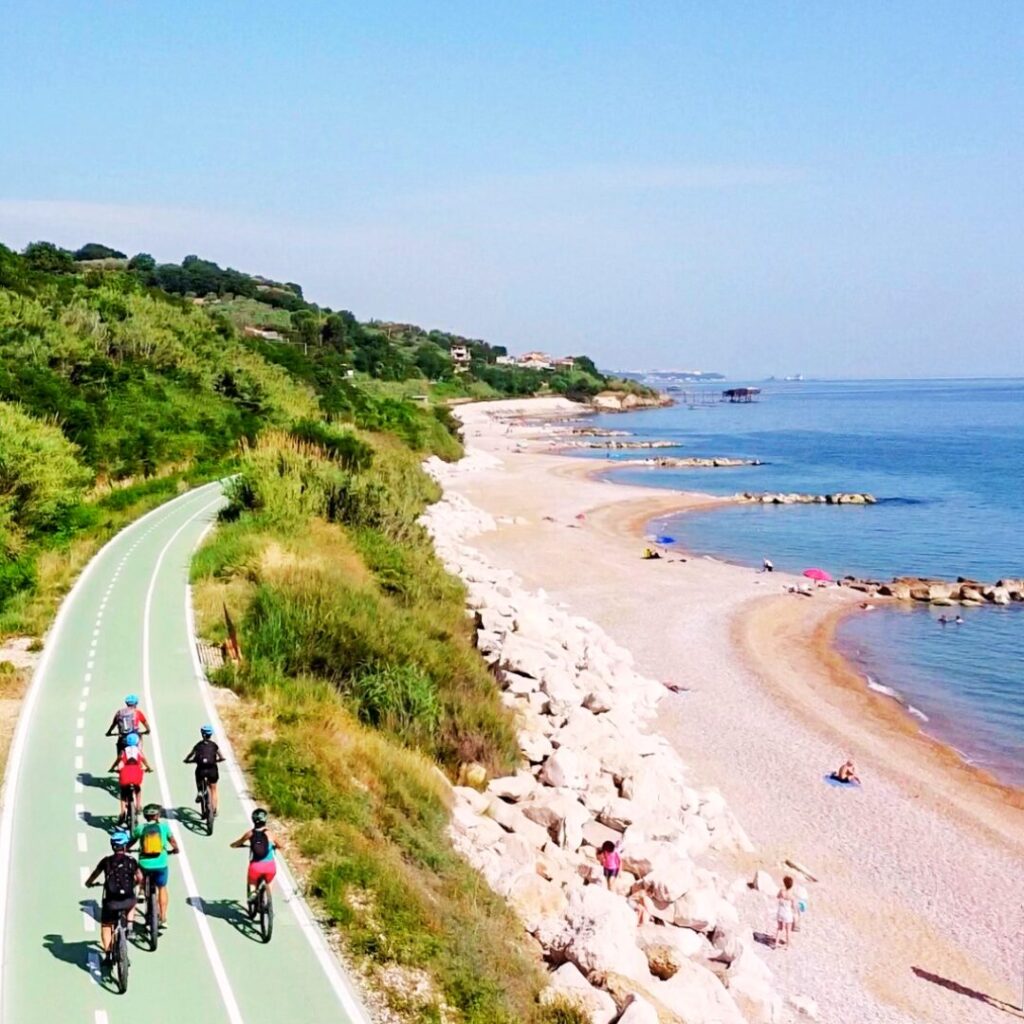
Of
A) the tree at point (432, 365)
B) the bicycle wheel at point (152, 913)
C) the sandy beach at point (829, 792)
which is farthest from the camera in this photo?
the tree at point (432, 365)

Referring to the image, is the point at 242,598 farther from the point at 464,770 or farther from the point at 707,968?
the point at 707,968

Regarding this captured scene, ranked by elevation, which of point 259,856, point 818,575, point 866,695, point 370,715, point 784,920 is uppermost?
point 259,856

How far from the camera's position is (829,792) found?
67.9ft

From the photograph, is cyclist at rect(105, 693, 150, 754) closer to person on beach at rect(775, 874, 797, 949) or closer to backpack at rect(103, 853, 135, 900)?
backpack at rect(103, 853, 135, 900)

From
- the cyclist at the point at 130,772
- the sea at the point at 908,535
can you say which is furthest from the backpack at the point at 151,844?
the sea at the point at 908,535

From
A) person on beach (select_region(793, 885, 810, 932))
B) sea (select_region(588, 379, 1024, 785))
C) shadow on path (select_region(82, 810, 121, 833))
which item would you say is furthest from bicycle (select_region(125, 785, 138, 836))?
sea (select_region(588, 379, 1024, 785))

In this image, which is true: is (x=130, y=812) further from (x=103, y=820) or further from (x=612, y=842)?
(x=612, y=842)

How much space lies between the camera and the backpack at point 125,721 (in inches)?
542

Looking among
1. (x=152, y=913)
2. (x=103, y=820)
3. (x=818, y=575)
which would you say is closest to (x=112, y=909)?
(x=152, y=913)

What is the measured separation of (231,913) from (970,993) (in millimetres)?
10552

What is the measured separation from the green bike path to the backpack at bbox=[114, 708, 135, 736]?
0.77 meters

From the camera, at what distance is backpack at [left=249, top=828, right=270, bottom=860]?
34.1 ft

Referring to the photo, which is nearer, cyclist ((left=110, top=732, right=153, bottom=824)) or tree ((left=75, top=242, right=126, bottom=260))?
cyclist ((left=110, top=732, right=153, bottom=824))

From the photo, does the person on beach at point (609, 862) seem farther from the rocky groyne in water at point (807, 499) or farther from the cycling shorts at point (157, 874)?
the rocky groyne in water at point (807, 499)
